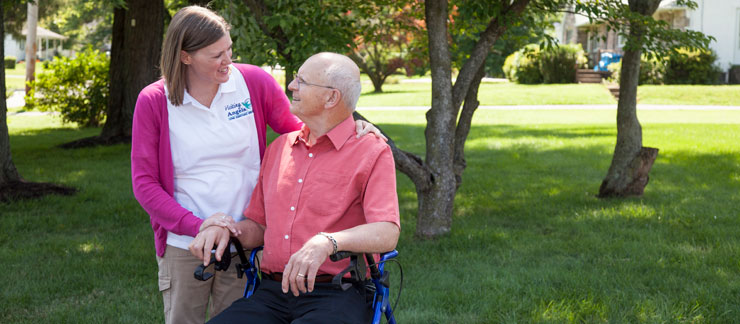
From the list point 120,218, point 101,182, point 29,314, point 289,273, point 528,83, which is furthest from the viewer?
point 528,83

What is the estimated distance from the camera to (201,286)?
308cm

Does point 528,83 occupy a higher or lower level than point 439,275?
higher

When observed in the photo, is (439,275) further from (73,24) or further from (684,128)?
(73,24)

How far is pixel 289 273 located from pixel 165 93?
0.88m

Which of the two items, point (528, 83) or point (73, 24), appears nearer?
point (528, 83)

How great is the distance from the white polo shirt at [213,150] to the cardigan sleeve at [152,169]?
0.06m

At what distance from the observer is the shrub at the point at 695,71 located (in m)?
26.0

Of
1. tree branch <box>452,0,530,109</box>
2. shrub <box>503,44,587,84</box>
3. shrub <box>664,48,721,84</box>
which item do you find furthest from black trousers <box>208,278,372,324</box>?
shrub <box>503,44,587,84</box>

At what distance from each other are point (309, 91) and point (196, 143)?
476mm

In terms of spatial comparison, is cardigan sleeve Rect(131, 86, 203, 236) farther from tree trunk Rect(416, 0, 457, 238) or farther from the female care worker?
tree trunk Rect(416, 0, 457, 238)

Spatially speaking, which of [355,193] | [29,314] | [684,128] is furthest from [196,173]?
[684,128]

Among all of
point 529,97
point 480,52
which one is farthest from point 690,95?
point 480,52

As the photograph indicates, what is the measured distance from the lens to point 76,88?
16.5 meters

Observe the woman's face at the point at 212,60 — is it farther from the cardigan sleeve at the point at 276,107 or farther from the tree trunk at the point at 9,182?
the tree trunk at the point at 9,182
